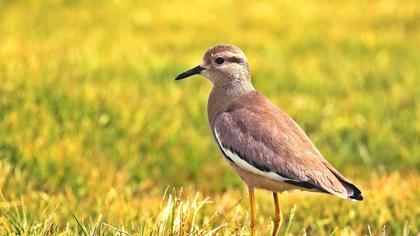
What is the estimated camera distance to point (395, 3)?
14.1 meters

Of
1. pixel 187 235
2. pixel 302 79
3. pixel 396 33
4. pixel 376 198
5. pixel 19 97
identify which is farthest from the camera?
pixel 396 33

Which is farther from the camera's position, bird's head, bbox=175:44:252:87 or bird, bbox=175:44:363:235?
bird's head, bbox=175:44:252:87

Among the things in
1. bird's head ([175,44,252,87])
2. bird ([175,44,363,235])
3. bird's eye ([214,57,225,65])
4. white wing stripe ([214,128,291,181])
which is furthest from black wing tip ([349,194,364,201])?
bird's eye ([214,57,225,65])

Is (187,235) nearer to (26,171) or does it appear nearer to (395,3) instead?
(26,171)

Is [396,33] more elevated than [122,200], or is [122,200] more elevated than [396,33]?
[396,33]

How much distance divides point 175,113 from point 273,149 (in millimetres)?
3681

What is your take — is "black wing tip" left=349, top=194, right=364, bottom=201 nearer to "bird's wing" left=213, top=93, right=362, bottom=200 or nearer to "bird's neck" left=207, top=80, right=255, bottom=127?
"bird's wing" left=213, top=93, right=362, bottom=200

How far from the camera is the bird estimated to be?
4.54 meters

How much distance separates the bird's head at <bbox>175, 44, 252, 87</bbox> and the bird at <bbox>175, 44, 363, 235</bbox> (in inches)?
6.6

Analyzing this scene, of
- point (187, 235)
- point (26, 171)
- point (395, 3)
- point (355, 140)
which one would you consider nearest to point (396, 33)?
point (395, 3)

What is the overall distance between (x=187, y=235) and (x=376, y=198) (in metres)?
2.30

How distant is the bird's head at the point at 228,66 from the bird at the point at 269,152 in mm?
168

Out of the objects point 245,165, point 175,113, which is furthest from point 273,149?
point 175,113

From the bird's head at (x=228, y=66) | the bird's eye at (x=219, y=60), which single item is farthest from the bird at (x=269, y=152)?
the bird's eye at (x=219, y=60)
